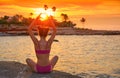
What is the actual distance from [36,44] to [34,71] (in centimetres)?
133

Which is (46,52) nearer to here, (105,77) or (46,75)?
(46,75)

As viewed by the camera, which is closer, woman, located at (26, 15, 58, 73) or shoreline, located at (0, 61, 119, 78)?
woman, located at (26, 15, 58, 73)

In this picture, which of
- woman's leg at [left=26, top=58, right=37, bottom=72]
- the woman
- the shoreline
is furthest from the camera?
woman's leg at [left=26, top=58, right=37, bottom=72]

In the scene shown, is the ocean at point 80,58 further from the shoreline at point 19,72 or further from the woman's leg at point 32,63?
the woman's leg at point 32,63

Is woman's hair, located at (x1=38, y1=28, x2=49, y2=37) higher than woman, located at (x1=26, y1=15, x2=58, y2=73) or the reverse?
higher

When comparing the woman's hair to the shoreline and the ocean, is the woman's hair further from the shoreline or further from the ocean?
the ocean

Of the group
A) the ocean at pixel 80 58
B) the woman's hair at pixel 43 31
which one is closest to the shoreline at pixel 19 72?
the woman's hair at pixel 43 31

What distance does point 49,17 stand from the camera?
15.2 meters

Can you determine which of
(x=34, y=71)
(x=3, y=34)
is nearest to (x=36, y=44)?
(x=34, y=71)

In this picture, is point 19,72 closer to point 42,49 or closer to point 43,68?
point 43,68

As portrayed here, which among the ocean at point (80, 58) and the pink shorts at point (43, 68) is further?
the ocean at point (80, 58)

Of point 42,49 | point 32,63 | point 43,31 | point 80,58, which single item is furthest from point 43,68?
point 80,58

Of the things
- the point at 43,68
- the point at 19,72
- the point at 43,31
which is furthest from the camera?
the point at 19,72

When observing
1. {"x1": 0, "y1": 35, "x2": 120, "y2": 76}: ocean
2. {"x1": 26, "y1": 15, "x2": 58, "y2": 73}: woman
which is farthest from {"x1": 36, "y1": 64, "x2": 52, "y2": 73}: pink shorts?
{"x1": 0, "y1": 35, "x2": 120, "y2": 76}: ocean
